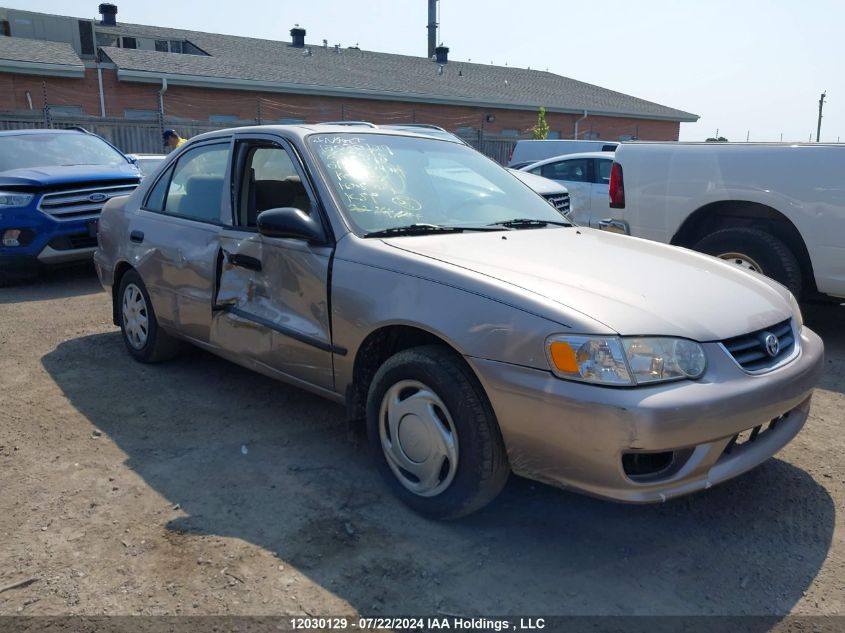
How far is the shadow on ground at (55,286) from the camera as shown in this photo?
777 cm

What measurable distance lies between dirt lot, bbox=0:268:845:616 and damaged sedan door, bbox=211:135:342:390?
499mm

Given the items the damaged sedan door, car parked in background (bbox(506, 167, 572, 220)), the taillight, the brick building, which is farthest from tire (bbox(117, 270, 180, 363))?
the brick building

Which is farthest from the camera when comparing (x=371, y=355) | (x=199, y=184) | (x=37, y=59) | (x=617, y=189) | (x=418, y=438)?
(x=37, y=59)

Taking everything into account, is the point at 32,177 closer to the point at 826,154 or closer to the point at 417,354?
the point at 417,354

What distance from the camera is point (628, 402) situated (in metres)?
2.54

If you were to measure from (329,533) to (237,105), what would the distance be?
75.2 ft

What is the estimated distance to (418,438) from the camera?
10.1 ft

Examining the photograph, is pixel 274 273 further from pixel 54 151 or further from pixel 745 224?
pixel 54 151

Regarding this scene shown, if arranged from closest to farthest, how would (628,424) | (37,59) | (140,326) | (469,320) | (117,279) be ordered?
(628,424), (469,320), (140,326), (117,279), (37,59)

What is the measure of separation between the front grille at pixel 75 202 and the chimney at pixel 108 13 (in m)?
22.8

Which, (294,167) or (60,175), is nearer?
(294,167)

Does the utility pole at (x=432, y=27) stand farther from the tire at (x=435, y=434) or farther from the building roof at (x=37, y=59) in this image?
the tire at (x=435, y=434)

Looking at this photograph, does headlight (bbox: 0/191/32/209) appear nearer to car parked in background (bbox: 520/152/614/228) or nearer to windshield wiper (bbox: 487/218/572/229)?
windshield wiper (bbox: 487/218/572/229)

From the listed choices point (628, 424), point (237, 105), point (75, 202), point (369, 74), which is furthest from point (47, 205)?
point (369, 74)
